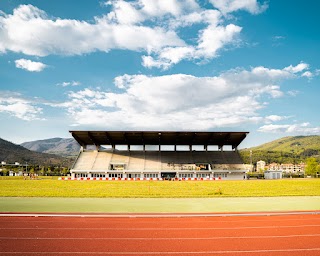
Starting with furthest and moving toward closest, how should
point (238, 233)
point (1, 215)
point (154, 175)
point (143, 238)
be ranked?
1. point (154, 175)
2. point (1, 215)
3. point (238, 233)
4. point (143, 238)

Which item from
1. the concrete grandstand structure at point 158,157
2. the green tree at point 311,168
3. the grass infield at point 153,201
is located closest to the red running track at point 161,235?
the grass infield at point 153,201

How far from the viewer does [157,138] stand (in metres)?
71.4

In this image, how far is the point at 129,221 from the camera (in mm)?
12859

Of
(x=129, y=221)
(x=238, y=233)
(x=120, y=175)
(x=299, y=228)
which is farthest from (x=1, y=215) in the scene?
(x=120, y=175)

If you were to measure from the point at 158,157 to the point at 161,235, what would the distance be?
63866mm

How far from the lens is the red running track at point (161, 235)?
8492mm

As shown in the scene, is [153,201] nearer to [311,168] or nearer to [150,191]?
[150,191]

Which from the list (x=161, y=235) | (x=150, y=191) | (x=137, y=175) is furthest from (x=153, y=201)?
(x=137, y=175)

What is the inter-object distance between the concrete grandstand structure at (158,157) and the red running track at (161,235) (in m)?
51.7

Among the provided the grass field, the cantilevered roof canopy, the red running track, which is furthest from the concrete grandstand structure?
the red running track

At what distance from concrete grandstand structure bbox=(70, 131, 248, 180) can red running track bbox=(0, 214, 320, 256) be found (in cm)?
5169

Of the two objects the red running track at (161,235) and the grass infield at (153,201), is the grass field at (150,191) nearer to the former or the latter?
the grass infield at (153,201)

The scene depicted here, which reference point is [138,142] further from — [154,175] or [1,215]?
[1,215]

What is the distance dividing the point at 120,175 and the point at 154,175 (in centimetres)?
796
